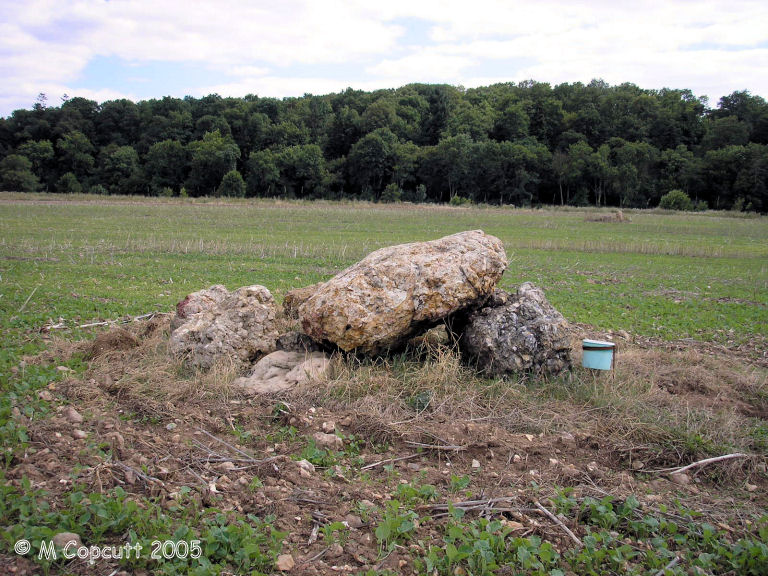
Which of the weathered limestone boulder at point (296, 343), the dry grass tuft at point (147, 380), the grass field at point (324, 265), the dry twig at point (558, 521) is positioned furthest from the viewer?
the grass field at point (324, 265)

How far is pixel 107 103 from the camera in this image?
383 feet

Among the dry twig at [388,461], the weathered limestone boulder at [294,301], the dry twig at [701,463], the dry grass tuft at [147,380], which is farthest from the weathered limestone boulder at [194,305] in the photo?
the dry twig at [701,463]

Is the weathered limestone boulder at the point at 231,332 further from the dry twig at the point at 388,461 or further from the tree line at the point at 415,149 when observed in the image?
the tree line at the point at 415,149

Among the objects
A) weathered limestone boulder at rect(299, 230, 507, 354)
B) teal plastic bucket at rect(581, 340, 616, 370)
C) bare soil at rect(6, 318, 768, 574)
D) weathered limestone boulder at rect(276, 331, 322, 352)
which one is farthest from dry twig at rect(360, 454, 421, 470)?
teal plastic bucket at rect(581, 340, 616, 370)

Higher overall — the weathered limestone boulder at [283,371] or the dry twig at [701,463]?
the weathered limestone boulder at [283,371]

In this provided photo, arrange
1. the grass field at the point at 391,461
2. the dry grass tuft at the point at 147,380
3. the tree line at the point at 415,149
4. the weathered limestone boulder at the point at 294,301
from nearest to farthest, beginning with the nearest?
the grass field at the point at 391,461
the dry grass tuft at the point at 147,380
the weathered limestone boulder at the point at 294,301
the tree line at the point at 415,149

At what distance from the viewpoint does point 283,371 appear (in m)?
7.70

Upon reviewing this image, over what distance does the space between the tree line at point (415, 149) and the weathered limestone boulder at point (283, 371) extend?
81387 millimetres

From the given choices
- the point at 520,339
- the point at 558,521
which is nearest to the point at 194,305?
the point at 520,339

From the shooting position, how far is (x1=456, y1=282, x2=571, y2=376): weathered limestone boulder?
309 inches

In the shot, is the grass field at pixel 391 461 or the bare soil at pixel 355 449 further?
the bare soil at pixel 355 449

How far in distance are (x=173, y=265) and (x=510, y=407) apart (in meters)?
16.0

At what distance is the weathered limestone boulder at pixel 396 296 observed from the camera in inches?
Answer: 294

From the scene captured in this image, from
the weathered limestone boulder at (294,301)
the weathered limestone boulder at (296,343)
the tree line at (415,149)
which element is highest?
the tree line at (415,149)
